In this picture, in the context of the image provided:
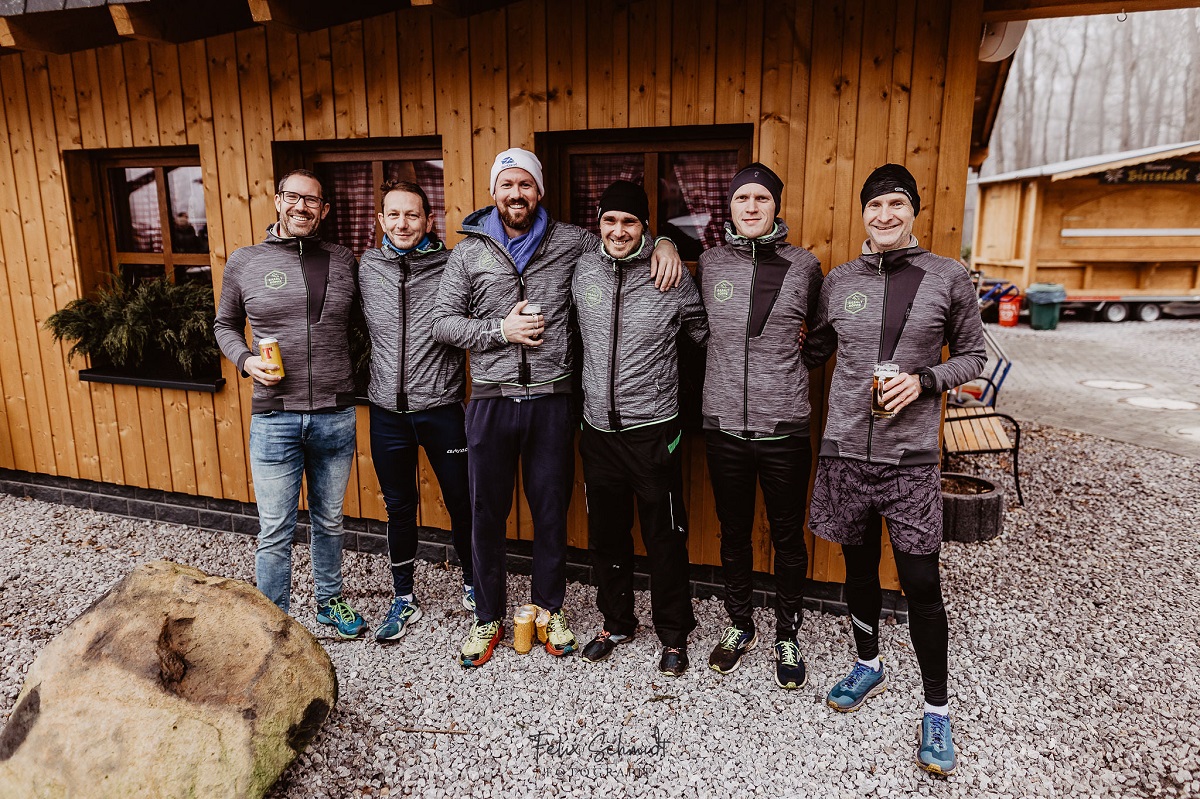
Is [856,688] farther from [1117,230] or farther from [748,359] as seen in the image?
[1117,230]

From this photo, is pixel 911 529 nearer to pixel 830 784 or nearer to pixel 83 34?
pixel 830 784

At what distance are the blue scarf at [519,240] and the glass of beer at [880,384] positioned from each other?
1485 mm

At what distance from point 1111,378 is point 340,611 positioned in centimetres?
1063

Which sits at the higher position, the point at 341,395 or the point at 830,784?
the point at 341,395

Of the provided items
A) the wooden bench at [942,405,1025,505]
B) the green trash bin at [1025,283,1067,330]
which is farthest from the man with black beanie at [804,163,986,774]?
the green trash bin at [1025,283,1067,330]

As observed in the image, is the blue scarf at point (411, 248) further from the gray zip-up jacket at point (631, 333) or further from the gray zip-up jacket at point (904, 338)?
the gray zip-up jacket at point (904, 338)

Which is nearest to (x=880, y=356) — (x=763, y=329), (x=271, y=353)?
(x=763, y=329)

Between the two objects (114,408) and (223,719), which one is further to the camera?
(114,408)

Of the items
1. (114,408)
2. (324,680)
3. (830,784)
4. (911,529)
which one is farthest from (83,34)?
(830,784)

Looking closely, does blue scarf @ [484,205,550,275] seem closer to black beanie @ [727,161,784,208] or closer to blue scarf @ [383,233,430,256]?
blue scarf @ [383,233,430,256]

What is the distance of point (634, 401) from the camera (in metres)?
3.12

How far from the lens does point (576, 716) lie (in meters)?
3.11

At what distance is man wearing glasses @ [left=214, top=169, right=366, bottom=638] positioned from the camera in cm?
332

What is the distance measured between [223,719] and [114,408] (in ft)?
11.7
